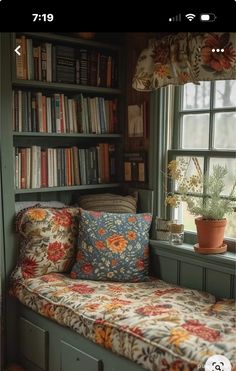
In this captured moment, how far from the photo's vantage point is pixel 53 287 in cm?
201

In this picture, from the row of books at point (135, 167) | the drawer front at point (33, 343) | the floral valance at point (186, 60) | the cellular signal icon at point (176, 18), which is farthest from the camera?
the row of books at point (135, 167)

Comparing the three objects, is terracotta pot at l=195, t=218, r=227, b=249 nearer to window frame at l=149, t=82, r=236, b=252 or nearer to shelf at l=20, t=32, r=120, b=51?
window frame at l=149, t=82, r=236, b=252

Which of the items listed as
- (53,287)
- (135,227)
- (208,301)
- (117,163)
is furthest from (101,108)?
(208,301)

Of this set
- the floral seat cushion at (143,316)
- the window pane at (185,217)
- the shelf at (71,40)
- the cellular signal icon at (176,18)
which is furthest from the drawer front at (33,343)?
the cellular signal icon at (176,18)

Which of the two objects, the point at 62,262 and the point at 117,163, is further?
the point at 117,163

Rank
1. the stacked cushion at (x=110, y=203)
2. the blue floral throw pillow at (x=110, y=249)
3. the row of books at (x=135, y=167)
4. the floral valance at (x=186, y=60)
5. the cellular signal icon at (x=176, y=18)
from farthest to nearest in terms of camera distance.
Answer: the row of books at (x=135, y=167)
the stacked cushion at (x=110, y=203)
the blue floral throw pillow at (x=110, y=249)
the floral valance at (x=186, y=60)
the cellular signal icon at (x=176, y=18)

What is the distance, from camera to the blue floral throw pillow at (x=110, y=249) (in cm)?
212

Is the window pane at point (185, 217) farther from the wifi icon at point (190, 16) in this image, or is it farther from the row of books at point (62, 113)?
the wifi icon at point (190, 16)

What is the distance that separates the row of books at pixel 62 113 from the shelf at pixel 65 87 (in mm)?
38

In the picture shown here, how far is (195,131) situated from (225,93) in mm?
270

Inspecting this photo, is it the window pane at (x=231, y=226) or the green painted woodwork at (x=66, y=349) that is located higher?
the window pane at (x=231, y=226)

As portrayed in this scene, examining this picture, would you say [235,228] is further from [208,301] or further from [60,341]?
[60,341]

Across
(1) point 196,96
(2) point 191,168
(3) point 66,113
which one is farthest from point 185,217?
(3) point 66,113

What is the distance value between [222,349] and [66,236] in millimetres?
1092
